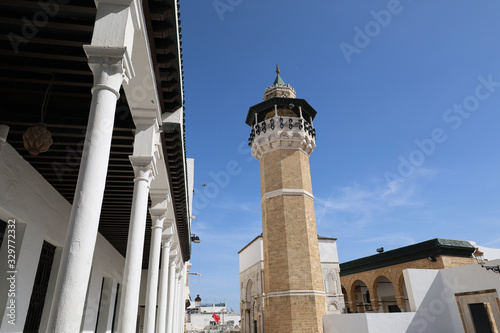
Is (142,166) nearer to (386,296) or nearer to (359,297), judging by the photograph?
(386,296)

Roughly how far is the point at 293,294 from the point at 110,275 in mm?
8827

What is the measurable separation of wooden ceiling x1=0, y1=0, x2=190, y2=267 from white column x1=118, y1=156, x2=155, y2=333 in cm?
102

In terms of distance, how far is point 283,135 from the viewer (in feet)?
63.4

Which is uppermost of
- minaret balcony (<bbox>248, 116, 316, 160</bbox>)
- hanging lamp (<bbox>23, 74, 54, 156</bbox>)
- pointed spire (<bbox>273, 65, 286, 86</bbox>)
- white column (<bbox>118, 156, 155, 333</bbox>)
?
pointed spire (<bbox>273, 65, 286, 86</bbox>)

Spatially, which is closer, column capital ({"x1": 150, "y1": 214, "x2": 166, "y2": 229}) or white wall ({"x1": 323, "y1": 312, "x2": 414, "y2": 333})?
column capital ({"x1": 150, "y1": 214, "x2": 166, "y2": 229})

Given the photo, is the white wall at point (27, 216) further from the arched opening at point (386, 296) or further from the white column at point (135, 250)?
the arched opening at point (386, 296)

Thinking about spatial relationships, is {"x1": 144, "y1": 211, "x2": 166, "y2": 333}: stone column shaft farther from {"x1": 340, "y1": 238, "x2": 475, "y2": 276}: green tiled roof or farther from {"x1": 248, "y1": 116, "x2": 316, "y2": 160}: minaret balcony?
{"x1": 340, "y1": 238, "x2": 475, "y2": 276}: green tiled roof

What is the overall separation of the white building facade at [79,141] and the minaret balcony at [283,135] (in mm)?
10975

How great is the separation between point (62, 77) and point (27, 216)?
3.33 m

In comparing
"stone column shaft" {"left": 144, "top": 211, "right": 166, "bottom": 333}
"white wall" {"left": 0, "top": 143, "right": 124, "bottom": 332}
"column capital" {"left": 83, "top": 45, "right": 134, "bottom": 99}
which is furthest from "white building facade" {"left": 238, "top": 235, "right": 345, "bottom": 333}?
"column capital" {"left": 83, "top": 45, "right": 134, "bottom": 99}

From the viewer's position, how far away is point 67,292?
2570 millimetres

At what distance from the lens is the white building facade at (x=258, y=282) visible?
2325 centimetres

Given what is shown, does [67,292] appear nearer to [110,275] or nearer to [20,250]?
[20,250]

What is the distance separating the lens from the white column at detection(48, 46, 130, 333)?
8.39ft
